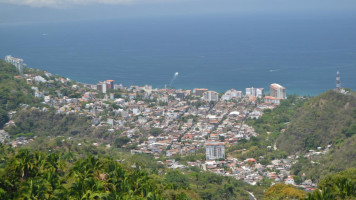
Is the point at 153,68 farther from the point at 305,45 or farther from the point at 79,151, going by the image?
the point at 79,151

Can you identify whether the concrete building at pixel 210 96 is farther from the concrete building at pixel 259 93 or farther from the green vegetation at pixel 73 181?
the green vegetation at pixel 73 181

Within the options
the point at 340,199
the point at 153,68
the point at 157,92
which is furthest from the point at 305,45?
the point at 340,199

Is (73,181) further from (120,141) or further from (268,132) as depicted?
(268,132)

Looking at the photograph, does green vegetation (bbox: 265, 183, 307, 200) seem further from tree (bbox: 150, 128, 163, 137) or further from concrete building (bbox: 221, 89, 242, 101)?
concrete building (bbox: 221, 89, 242, 101)

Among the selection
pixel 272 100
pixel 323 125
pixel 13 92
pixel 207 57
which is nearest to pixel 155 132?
pixel 323 125

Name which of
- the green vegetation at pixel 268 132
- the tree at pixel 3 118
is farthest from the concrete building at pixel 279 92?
the tree at pixel 3 118

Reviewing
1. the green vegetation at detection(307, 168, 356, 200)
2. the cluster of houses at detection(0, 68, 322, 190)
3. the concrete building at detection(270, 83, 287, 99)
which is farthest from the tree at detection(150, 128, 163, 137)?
the green vegetation at detection(307, 168, 356, 200)
